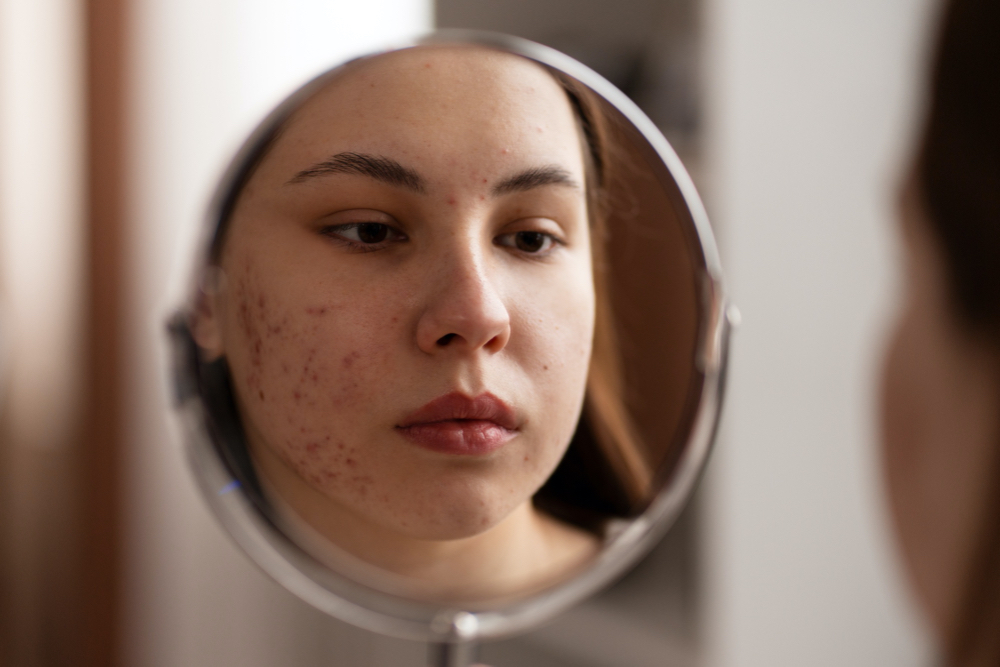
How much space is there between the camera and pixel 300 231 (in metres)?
0.38

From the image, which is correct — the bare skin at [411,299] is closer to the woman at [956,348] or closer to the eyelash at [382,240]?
the eyelash at [382,240]

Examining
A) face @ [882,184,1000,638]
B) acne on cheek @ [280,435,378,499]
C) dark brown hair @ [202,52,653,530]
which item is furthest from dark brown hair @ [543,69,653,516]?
face @ [882,184,1000,638]

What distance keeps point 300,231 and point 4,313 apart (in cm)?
44

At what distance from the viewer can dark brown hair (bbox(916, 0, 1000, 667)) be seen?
25.0 inches

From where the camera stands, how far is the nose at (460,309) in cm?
36

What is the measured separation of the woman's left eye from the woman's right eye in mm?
52

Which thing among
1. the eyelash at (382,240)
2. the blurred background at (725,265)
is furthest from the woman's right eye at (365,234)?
the blurred background at (725,265)

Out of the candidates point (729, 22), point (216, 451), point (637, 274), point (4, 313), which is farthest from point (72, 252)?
point (729, 22)

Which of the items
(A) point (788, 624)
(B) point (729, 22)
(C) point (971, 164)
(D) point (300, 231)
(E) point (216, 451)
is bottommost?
(A) point (788, 624)

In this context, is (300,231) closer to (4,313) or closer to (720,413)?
(720,413)

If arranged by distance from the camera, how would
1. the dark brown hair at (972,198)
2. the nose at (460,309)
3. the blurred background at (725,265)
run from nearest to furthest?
the nose at (460,309) < the dark brown hair at (972,198) < the blurred background at (725,265)

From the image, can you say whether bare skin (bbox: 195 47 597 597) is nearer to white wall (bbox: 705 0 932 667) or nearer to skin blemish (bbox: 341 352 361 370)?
skin blemish (bbox: 341 352 361 370)

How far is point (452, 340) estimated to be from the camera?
0.37 metres

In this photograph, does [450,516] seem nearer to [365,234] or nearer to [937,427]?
[365,234]
